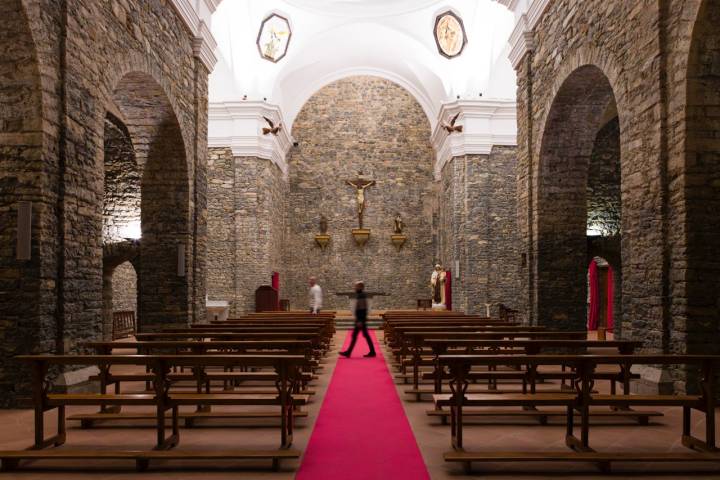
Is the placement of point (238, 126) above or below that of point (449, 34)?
below

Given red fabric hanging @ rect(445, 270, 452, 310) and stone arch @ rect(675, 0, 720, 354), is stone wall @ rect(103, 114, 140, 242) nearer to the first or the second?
stone arch @ rect(675, 0, 720, 354)

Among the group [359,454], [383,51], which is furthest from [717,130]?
[383,51]

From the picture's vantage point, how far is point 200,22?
11641 mm

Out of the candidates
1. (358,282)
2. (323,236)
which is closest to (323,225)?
(323,236)

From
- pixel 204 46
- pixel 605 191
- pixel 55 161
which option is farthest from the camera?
pixel 605 191

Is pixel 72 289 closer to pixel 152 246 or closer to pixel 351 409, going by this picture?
pixel 351 409

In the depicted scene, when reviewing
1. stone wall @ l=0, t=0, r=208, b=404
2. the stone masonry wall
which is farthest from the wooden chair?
stone wall @ l=0, t=0, r=208, b=404

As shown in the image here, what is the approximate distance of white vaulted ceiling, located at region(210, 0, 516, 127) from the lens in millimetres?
18312

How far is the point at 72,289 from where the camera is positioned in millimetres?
6746

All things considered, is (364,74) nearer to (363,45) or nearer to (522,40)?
(363,45)

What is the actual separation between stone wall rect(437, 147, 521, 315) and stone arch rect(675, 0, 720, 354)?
37.8ft

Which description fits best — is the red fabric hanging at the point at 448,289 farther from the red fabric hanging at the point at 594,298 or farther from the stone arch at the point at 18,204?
the stone arch at the point at 18,204

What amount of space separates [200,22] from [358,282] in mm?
5713

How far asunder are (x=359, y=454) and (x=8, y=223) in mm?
4320
